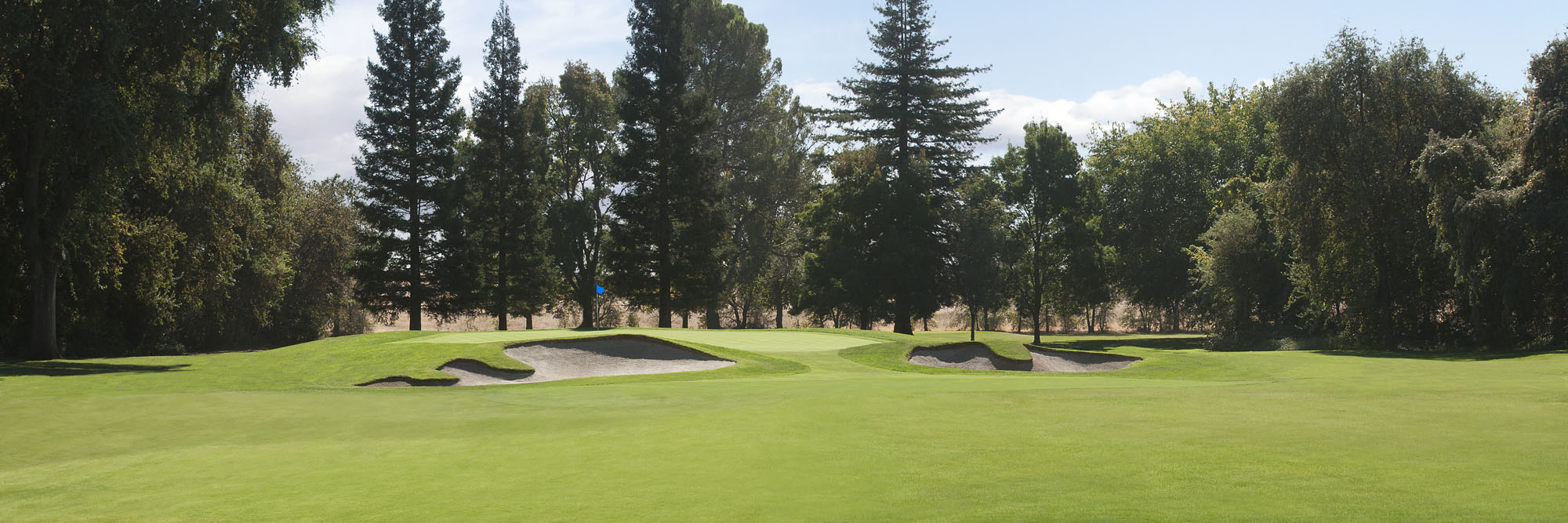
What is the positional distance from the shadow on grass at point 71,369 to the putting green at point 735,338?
5.97 metres

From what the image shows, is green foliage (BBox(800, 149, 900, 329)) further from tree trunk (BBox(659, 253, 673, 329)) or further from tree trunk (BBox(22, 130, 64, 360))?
tree trunk (BBox(22, 130, 64, 360))

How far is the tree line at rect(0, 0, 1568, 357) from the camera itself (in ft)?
79.6

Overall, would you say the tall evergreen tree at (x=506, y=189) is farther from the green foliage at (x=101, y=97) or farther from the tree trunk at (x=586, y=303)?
the green foliage at (x=101, y=97)

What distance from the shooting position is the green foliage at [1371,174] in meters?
32.6

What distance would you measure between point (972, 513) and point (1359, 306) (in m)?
34.3

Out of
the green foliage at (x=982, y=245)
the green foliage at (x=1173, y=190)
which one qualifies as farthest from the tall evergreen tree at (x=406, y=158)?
the green foliage at (x=1173, y=190)

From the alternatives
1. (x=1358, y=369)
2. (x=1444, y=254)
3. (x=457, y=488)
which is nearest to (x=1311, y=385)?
(x=1358, y=369)

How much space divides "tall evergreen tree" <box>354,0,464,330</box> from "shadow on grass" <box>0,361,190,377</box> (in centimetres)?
2229

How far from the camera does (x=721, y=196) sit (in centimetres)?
4631

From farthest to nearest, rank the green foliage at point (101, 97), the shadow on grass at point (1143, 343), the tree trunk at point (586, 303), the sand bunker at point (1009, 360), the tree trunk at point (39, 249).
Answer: the tree trunk at point (586, 303) < the shadow on grass at point (1143, 343) < the sand bunker at point (1009, 360) < the tree trunk at point (39, 249) < the green foliage at point (101, 97)

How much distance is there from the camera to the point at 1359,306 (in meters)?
34.1

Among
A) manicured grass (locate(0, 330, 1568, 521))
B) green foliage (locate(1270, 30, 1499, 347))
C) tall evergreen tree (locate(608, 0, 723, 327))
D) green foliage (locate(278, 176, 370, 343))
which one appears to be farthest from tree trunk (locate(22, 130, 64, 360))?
green foliage (locate(1270, 30, 1499, 347))

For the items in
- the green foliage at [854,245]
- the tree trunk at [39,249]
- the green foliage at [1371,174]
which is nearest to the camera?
the tree trunk at [39,249]

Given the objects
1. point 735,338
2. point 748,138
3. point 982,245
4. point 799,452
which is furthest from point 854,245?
point 799,452
